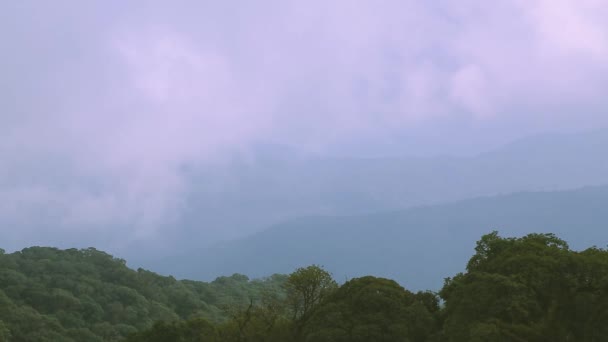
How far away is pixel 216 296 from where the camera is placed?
172m

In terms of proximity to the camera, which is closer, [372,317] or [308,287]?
[372,317]

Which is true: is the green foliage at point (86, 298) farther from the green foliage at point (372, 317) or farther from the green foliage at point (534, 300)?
the green foliage at point (534, 300)

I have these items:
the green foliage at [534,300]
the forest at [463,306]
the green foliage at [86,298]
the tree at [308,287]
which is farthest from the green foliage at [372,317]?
the green foliage at [86,298]

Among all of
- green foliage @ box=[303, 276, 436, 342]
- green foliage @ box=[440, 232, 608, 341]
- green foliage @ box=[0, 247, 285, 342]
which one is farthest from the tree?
green foliage @ box=[0, 247, 285, 342]

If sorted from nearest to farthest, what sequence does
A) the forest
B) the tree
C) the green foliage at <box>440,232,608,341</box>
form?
the green foliage at <box>440,232,608,341</box>, the forest, the tree

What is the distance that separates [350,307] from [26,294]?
96.7 metres

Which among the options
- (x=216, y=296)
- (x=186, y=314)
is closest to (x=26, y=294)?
(x=186, y=314)

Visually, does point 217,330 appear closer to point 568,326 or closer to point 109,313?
point 568,326

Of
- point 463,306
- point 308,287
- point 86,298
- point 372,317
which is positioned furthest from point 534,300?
point 86,298

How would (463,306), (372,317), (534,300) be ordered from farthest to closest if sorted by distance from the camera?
(372,317) < (463,306) < (534,300)

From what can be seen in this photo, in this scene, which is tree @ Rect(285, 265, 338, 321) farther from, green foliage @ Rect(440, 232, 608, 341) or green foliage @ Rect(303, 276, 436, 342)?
green foliage @ Rect(440, 232, 608, 341)

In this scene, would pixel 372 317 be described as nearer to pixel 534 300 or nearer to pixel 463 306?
pixel 463 306

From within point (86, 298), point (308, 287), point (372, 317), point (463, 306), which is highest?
point (86, 298)

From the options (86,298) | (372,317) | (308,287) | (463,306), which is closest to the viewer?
(463,306)
